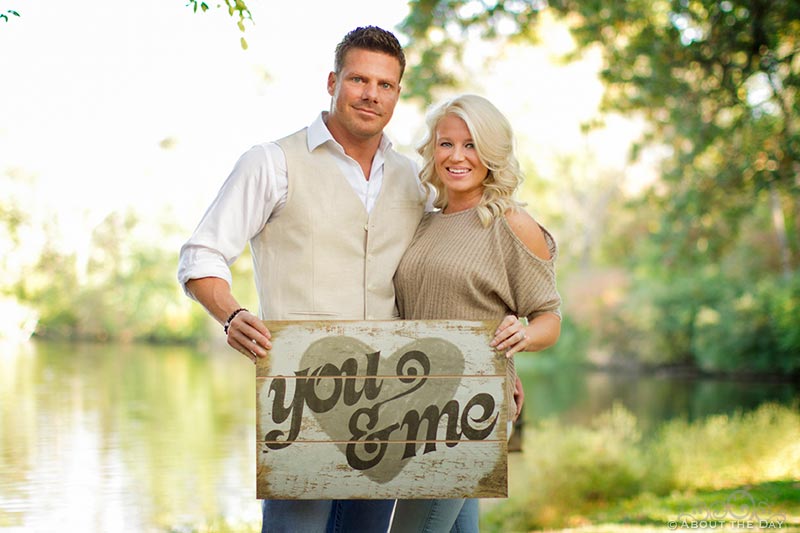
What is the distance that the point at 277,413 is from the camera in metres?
2.47

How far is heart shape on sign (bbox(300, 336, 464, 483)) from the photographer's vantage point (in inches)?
97.3

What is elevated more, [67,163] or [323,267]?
[67,163]

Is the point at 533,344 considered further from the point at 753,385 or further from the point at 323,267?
the point at 753,385

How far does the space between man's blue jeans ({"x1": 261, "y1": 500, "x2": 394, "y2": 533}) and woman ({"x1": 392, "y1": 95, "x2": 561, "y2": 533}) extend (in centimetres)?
20

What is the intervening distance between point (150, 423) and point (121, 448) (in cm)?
273

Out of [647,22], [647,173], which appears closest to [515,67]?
[647,173]

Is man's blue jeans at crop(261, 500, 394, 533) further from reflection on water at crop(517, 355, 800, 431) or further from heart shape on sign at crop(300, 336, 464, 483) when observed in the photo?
reflection on water at crop(517, 355, 800, 431)

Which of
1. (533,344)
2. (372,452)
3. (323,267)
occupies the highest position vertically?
(323,267)

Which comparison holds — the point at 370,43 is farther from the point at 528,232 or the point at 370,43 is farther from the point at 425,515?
the point at 425,515

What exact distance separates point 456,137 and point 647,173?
105 ft

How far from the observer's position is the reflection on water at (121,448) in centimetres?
816

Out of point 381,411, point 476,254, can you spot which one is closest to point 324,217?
point 476,254

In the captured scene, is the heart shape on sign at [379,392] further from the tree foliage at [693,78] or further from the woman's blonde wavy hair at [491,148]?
the tree foliage at [693,78]

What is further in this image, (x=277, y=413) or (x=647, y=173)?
(x=647, y=173)
